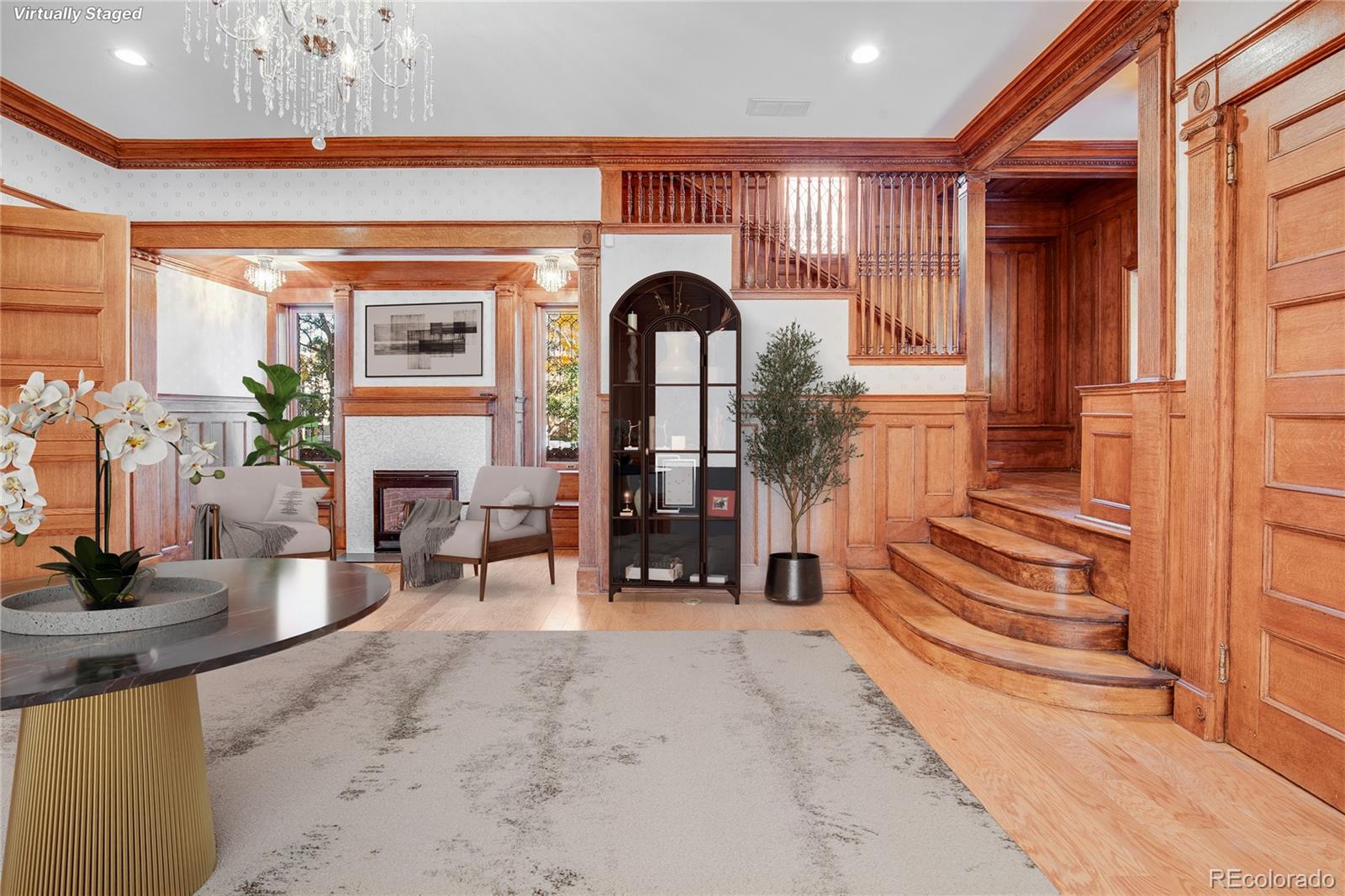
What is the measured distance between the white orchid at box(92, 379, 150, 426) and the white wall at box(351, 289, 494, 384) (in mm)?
5579

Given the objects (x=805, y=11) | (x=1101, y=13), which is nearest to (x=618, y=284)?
(x=805, y=11)

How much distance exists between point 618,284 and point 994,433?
3.72 metres

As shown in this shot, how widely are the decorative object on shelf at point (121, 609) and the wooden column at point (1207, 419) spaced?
3.32m

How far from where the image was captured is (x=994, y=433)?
6773 millimetres

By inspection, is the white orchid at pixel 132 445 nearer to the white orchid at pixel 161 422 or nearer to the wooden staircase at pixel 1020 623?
the white orchid at pixel 161 422

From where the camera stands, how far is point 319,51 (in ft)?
9.60

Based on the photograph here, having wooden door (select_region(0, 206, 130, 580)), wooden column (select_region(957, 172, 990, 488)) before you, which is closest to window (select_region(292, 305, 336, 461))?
wooden door (select_region(0, 206, 130, 580))

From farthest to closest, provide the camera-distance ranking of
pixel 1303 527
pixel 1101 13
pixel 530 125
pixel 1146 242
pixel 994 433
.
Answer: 1. pixel 994 433
2. pixel 530 125
3. pixel 1101 13
4. pixel 1146 242
5. pixel 1303 527

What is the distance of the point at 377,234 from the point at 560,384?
2.87 metres

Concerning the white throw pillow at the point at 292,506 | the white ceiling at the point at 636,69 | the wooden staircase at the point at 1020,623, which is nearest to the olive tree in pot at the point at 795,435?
the wooden staircase at the point at 1020,623

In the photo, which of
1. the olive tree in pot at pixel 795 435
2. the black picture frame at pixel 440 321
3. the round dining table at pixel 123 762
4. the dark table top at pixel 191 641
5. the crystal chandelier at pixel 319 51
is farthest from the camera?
the black picture frame at pixel 440 321

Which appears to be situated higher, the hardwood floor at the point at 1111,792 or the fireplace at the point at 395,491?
the fireplace at the point at 395,491

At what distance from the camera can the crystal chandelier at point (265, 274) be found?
6.61 m

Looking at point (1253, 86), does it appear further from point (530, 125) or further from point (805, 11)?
point (530, 125)
